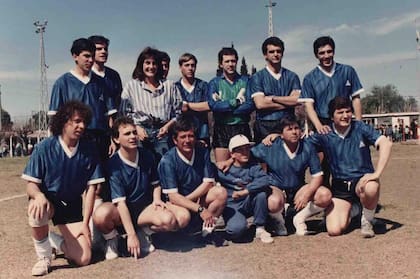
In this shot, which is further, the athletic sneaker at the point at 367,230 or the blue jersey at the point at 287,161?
the blue jersey at the point at 287,161

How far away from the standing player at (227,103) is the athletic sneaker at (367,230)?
5.87 feet

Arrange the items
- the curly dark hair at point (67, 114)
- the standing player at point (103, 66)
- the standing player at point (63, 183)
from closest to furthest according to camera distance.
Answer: the standing player at point (63, 183) → the curly dark hair at point (67, 114) → the standing player at point (103, 66)

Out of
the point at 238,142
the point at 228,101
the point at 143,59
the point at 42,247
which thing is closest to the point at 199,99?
the point at 228,101

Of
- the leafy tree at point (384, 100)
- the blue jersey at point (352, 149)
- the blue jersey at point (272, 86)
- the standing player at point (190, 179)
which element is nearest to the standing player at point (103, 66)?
the standing player at point (190, 179)

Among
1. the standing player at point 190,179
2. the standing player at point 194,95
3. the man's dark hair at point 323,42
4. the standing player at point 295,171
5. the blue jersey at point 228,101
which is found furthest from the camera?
the standing player at point 194,95

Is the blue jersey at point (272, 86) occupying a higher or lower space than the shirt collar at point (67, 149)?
higher

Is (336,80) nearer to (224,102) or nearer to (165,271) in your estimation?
(224,102)

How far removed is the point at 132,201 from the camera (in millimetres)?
5070

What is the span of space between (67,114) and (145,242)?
1.51 m

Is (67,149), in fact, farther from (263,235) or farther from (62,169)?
(263,235)

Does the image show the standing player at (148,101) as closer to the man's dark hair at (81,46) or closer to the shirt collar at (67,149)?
the man's dark hair at (81,46)

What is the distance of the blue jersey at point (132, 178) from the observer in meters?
4.93

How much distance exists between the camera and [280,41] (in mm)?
5949

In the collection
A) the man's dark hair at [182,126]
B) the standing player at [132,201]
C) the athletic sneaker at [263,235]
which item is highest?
the man's dark hair at [182,126]
